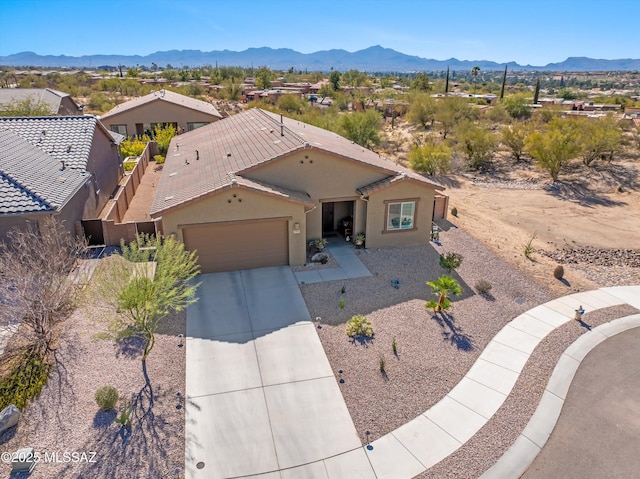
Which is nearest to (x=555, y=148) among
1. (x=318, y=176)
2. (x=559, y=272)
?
(x=559, y=272)

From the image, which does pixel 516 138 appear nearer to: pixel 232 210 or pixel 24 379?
pixel 232 210

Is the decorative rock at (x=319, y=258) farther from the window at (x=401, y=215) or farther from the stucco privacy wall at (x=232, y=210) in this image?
the window at (x=401, y=215)

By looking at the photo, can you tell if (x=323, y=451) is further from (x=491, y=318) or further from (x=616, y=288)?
(x=616, y=288)

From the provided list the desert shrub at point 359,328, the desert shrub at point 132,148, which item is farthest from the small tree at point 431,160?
the desert shrub at point 359,328

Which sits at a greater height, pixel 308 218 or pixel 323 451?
pixel 308 218

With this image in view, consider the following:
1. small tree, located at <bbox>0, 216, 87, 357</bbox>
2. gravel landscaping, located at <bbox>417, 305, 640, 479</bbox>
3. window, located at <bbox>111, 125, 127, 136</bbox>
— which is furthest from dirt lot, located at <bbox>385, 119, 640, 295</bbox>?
window, located at <bbox>111, 125, 127, 136</bbox>

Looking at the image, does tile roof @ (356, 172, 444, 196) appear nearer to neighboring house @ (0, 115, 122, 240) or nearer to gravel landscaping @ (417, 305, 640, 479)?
gravel landscaping @ (417, 305, 640, 479)

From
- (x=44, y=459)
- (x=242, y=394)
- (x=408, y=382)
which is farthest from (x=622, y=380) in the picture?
(x=44, y=459)
